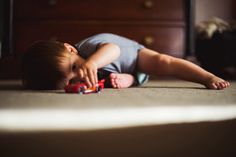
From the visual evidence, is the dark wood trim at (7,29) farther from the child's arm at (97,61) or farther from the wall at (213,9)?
the wall at (213,9)

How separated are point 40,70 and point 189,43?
0.93 metres

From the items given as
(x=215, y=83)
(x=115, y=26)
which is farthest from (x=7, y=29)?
(x=215, y=83)

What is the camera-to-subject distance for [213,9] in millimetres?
2346

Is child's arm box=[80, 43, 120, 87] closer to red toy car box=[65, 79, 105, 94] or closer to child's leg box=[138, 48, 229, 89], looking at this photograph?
red toy car box=[65, 79, 105, 94]

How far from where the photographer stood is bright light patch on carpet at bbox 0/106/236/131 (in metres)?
0.60

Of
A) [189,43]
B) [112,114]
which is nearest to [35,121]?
[112,114]

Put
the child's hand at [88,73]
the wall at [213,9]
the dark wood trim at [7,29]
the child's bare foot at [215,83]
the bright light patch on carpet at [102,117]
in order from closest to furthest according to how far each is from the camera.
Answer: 1. the bright light patch on carpet at [102,117]
2. the child's hand at [88,73]
3. the child's bare foot at [215,83]
4. the dark wood trim at [7,29]
5. the wall at [213,9]

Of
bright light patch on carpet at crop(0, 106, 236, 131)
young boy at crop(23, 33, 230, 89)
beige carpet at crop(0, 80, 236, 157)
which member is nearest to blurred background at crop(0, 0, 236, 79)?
young boy at crop(23, 33, 230, 89)

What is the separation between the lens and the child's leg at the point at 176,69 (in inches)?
45.5

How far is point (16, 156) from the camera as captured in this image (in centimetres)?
47

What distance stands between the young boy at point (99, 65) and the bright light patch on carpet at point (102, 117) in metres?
0.29

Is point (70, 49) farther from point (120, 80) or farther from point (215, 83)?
point (215, 83)

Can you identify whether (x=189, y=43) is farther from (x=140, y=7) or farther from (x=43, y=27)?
(x=43, y=27)

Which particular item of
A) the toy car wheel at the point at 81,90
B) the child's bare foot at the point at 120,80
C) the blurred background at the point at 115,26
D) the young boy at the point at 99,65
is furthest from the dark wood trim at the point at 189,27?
the toy car wheel at the point at 81,90
